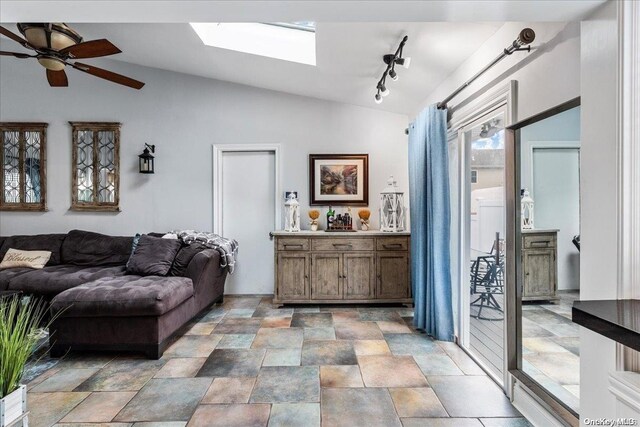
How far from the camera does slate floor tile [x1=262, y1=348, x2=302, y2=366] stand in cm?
249

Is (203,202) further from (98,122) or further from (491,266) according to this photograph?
(491,266)

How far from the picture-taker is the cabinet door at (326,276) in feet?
12.6

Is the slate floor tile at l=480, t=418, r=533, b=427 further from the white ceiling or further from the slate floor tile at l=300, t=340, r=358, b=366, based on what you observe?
the white ceiling

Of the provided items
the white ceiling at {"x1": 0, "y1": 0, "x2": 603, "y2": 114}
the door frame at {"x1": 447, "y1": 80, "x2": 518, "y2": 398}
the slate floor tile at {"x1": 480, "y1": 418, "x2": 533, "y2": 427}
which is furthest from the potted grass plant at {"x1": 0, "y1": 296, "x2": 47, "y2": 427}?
the door frame at {"x1": 447, "y1": 80, "x2": 518, "y2": 398}

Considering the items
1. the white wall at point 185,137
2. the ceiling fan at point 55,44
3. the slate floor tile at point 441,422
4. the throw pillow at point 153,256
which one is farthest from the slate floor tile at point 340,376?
the ceiling fan at point 55,44

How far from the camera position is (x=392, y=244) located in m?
3.84

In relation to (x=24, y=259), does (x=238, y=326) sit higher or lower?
lower

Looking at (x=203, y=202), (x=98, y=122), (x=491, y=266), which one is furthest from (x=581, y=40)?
(x=98, y=122)

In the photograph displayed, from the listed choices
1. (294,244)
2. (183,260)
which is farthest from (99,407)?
(294,244)

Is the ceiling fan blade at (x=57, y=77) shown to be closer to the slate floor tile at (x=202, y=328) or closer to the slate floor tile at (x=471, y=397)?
the slate floor tile at (x=202, y=328)

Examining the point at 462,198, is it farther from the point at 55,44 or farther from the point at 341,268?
the point at 55,44

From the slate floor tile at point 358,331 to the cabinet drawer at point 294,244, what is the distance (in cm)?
100

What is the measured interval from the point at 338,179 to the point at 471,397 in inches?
115

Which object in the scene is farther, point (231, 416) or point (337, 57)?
point (337, 57)
